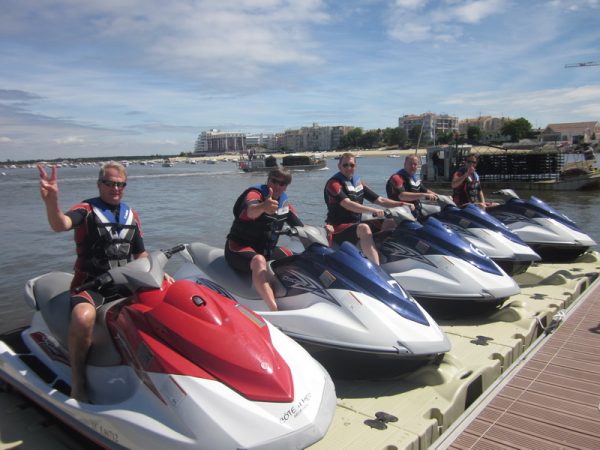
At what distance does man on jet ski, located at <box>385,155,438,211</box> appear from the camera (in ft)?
19.2

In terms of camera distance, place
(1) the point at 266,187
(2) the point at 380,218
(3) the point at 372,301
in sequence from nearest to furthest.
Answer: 1. (3) the point at 372,301
2. (1) the point at 266,187
3. (2) the point at 380,218

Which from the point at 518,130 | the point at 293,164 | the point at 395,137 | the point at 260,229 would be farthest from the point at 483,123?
the point at 260,229

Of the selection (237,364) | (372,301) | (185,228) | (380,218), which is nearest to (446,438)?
(372,301)

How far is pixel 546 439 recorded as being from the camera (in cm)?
307

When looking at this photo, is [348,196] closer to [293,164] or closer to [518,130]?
[293,164]

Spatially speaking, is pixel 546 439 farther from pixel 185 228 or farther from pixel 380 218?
pixel 185 228

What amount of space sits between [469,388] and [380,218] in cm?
218

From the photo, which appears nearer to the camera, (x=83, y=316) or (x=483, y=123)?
(x=83, y=316)

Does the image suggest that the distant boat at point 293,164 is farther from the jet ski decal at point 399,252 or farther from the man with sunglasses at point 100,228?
the man with sunglasses at point 100,228

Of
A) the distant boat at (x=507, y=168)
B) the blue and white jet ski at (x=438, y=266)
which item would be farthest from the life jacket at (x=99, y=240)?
the distant boat at (x=507, y=168)

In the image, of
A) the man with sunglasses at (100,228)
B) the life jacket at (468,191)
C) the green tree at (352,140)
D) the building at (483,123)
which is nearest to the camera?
the man with sunglasses at (100,228)

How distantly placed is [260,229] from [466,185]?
4.26 meters

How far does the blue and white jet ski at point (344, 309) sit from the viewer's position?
130 inches

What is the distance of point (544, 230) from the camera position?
7098mm
